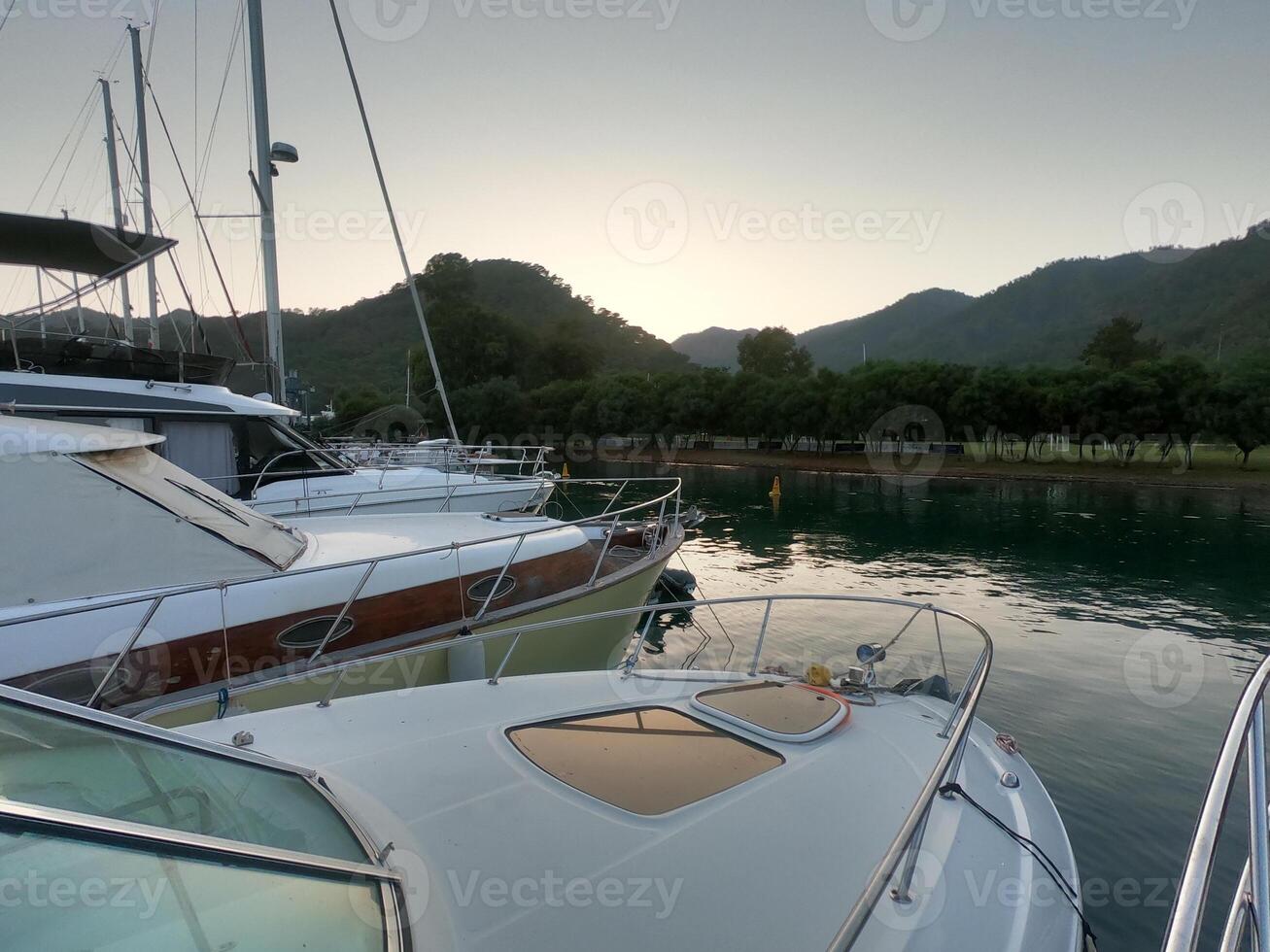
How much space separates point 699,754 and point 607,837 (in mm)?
656

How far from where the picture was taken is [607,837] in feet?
7.65

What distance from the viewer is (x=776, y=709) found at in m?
3.31

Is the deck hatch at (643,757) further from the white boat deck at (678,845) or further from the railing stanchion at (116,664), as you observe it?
the railing stanchion at (116,664)

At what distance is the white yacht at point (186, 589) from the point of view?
14.5 feet

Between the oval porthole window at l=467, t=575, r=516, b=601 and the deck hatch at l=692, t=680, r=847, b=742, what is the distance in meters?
2.99

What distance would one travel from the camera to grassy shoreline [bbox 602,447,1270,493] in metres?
33.9

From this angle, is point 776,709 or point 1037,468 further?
point 1037,468

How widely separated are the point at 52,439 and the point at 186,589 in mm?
1325

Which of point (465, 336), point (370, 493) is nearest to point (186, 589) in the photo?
point (370, 493)

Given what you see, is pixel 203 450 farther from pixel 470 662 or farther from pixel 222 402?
pixel 470 662

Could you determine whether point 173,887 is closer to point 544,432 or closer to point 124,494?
point 124,494

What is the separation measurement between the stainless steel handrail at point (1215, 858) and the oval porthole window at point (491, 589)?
16.0ft

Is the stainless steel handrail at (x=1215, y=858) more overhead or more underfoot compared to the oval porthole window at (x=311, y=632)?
more overhead

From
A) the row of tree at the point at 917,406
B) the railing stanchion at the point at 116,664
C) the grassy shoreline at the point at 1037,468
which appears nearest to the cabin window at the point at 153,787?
the railing stanchion at the point at 116,664
